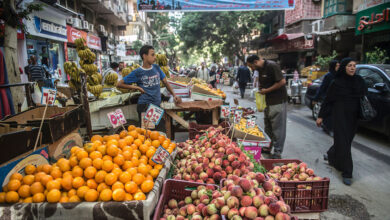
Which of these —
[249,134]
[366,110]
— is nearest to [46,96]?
[249,134]

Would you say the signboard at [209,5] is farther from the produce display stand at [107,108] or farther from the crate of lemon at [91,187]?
the crate of lemon at [91,187]

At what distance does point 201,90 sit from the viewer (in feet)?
16.8

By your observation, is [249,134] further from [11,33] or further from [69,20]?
[69,20]

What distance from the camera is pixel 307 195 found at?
8.77 feet

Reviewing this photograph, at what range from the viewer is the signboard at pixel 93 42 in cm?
1633

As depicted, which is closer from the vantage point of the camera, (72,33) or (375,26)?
(375,26)

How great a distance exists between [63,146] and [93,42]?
15918mm

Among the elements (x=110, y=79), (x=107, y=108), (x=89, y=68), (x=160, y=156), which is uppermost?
(x=89, y=68)

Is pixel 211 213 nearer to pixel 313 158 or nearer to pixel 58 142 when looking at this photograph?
pixel 58 142

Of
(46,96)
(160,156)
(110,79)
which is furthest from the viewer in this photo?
(110,79)

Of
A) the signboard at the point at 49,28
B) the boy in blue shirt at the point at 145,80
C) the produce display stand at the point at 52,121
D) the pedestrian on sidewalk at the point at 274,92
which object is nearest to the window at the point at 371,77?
the pedestrian on sidewalk at the point at 274,92

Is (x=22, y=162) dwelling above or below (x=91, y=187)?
above

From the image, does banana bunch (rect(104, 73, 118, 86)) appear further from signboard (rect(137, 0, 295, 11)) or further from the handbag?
the handbag

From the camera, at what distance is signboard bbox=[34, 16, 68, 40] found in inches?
407
